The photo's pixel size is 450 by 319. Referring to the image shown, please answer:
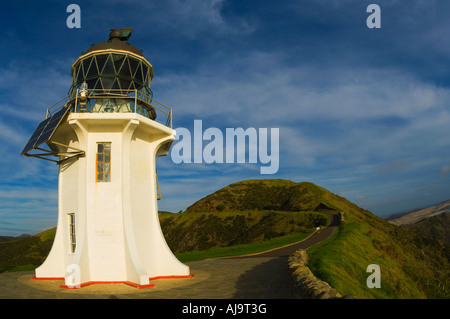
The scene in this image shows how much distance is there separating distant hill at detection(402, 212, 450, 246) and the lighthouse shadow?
89.2 meters

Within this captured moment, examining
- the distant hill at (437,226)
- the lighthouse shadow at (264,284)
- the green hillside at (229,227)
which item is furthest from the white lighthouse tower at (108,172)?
the distant hill at (437,226)

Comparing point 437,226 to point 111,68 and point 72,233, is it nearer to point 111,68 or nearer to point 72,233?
point 72,233

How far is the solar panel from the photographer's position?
12.8 meters

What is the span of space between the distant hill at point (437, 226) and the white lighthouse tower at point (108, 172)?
92.4 meters

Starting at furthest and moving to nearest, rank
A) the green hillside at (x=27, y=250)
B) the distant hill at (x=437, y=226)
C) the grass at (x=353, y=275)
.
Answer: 1. the distant hill at (x=437, y=226)
2. the green hillside at (x=27, y=250)
3. the grass at (x=353, y=275)

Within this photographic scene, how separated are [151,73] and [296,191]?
53447mm

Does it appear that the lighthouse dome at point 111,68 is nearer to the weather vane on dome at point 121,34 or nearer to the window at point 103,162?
the weather vane on dome at point 121,34

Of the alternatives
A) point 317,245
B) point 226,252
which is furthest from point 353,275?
point 226,252

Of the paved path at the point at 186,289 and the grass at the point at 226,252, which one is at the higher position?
the paved path at the point at 186,289

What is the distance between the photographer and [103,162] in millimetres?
13008

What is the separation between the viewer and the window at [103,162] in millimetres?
12938

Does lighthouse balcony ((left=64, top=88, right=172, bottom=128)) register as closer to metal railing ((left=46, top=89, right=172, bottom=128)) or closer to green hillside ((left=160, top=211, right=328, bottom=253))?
metal railing ((left=46, top=89, right=172, bottom=128))

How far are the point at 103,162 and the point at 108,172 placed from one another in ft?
1.49
